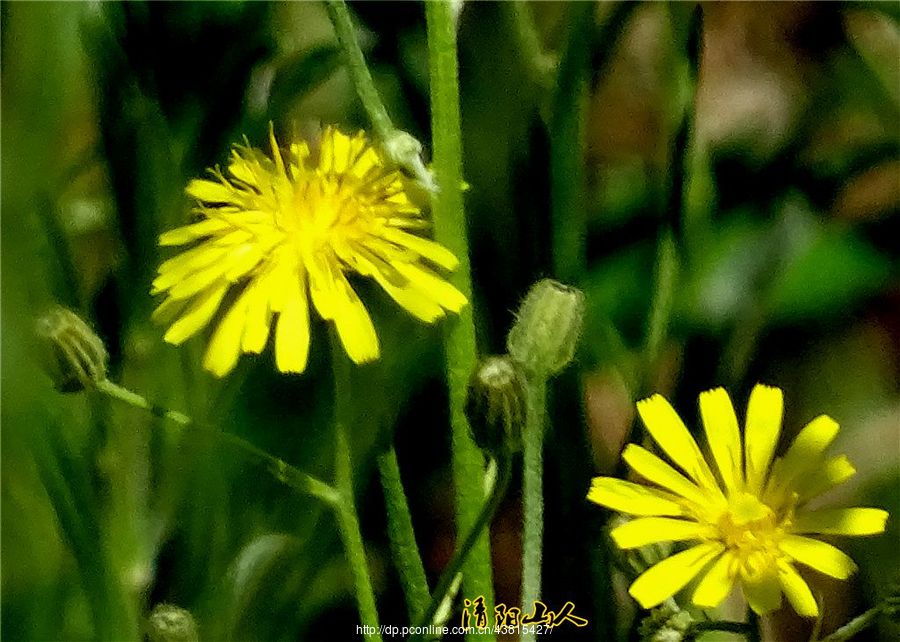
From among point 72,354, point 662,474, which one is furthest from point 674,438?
point 72,354

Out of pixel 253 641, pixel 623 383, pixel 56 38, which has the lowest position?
pixel 253 641

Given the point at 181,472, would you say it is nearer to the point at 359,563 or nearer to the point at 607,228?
the point at 359,563

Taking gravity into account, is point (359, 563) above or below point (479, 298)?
below

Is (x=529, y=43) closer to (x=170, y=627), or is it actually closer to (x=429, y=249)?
(x=429, y=249)

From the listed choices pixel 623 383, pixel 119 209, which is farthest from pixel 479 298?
pixel 119 209

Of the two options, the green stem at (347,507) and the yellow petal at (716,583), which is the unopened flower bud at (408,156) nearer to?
the green stem at (347,507)

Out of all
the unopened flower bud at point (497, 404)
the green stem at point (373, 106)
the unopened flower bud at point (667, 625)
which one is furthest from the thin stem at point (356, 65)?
the unopened flower bud at point (667, 625)

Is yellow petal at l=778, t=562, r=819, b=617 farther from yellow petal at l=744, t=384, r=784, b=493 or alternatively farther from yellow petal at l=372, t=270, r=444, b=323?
yellow petal at l=372, t=270, r=444, b=323
